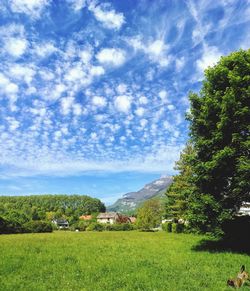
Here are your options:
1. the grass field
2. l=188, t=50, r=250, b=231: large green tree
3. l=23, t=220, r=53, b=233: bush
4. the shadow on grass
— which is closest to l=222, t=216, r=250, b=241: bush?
the shadow on grass

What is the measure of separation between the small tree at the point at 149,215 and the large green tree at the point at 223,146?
69.0 metres

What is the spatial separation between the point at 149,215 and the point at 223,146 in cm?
7201

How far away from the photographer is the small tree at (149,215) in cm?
9319

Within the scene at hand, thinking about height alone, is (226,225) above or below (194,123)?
below

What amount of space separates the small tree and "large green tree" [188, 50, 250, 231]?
226 ft

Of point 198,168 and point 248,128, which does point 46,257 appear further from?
point 248,128

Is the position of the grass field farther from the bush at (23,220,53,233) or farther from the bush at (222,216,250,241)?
the bush at (23,220,53,233)

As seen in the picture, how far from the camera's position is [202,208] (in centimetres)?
2458

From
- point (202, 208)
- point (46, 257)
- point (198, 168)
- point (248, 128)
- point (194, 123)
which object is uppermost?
point (194, 123)

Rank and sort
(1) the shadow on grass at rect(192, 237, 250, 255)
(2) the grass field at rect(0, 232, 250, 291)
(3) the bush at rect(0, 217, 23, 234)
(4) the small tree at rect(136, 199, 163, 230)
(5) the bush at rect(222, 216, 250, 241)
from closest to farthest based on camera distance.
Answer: (2) the grass field at rect(0, 232, 250, 291)
(1) the shadow on grass at rect(192, 237, 250, 255)
(5) the bush at rect(222, 216, 250, 241)
(3) the bush at rect(0, 217, 23, 234)
(4) the small tree at rect(136, 199, 163, 230)

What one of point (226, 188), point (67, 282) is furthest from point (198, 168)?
point (67, 282)

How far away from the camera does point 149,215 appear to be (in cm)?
9456

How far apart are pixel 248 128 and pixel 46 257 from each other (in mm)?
17361

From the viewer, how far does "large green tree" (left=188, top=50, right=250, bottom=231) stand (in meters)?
24.1
